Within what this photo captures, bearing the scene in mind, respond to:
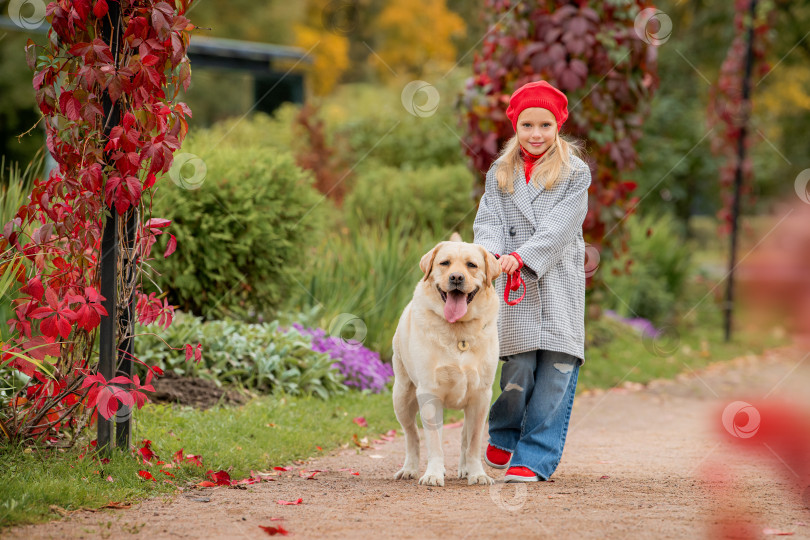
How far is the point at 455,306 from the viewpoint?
13.4 feet

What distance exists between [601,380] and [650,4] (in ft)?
12.5

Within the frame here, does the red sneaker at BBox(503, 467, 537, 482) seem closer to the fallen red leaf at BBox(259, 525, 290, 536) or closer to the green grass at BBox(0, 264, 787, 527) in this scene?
the green grass at BBox(0, 264, 787, 527)

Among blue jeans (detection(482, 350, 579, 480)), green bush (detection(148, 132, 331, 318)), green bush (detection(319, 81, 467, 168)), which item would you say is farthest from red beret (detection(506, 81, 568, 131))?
green bush (detection(319, 81, 467, 168))

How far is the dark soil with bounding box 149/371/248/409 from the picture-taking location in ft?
18.9

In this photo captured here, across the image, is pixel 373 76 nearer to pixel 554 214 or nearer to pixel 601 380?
pixel 601 380

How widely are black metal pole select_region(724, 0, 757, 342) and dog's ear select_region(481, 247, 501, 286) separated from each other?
864 centimetres

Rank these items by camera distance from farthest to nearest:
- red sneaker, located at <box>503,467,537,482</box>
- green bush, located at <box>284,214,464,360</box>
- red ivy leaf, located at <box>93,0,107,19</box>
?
green bush, located at <box>284,214,464,360</box>, red sneaker, located at <box>503,467,537,482</box>, red ivy leaf, located at <box>93,0,107,19</box>

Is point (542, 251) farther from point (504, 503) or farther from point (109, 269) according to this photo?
point (109, 269)

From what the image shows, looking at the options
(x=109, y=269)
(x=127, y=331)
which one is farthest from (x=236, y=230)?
(x=109, y=269)

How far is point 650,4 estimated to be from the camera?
27.7 ft

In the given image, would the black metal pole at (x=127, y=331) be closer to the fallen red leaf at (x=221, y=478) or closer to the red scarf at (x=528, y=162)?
the fallen red leaf at (x=221, y=478)

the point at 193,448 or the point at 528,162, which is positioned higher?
the point at 528,162

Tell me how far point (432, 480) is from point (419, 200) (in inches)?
256

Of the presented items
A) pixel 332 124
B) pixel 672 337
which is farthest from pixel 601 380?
pixel 332 124
